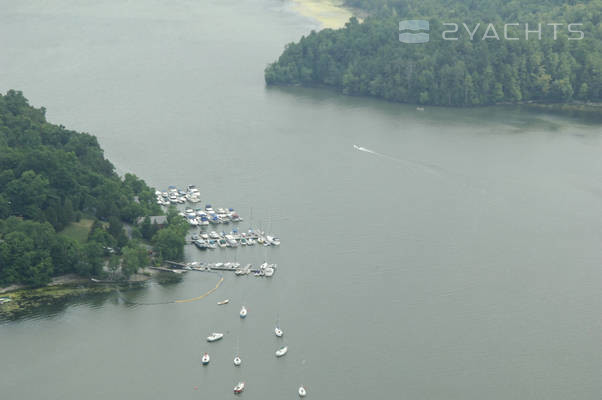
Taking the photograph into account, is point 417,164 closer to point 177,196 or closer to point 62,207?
point 177,196

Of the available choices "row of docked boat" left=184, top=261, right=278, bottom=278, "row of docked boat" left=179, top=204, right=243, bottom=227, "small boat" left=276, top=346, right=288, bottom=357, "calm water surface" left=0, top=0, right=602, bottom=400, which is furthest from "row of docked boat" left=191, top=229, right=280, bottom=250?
"small boat" left=276, top=346, right=288, bottom=357

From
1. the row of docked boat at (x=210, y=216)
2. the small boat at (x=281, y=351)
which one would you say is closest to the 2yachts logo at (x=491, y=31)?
the row of docked boat at (x=210, y=216)

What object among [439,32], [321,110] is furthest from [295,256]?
[439,32]

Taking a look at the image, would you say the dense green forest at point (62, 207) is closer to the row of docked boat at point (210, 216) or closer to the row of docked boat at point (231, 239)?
the row of docked boat at point (231, 239)

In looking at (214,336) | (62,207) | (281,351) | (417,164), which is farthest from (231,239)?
(417,164)

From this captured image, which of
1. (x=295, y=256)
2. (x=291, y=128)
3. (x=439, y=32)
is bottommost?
(x=295, y=256)

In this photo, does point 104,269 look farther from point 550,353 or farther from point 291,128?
point 291,128

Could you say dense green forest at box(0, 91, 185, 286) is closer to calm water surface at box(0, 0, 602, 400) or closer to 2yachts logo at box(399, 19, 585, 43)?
calm water surface at box(0, 0, 602, 400)
